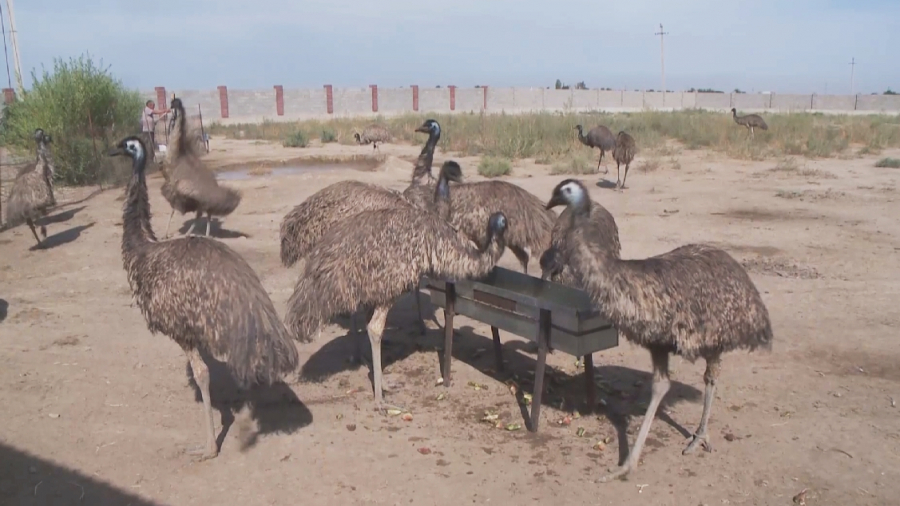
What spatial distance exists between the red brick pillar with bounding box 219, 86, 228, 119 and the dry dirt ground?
128ft

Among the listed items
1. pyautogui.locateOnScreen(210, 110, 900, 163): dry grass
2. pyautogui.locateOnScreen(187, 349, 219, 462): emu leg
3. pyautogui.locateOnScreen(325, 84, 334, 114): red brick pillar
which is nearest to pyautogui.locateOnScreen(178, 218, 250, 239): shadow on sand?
pyautogui.locateOnScreen(187, 349, 219, 462): emu leg

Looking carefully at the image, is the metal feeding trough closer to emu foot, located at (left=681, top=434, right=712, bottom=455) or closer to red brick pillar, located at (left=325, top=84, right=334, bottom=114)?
emu foot, located at (left=681, top=434, right=712, bottom=455)

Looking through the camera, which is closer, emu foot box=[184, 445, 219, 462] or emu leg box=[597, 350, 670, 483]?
→ emu leg box=[597, 350, 670, 483]

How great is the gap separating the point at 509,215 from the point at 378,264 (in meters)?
2.22

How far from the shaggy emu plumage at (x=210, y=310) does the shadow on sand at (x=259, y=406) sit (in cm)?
46

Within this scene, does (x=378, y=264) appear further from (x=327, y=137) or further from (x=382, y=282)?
(x=327, y=137)

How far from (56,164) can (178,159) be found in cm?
650

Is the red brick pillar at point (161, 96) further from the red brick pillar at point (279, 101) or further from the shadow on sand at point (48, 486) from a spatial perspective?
the shadow on sand at point (48, 486)

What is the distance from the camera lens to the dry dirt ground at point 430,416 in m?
4.60

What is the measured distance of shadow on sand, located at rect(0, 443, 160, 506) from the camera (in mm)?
4426

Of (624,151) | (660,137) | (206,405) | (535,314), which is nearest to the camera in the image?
(206,405)

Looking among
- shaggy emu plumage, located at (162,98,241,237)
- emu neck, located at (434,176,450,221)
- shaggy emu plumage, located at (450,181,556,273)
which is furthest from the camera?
shaggy emu plumage, located at (162,98,241,237)

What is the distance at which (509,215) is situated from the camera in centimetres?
744

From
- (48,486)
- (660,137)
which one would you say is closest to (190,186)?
(48,486)
